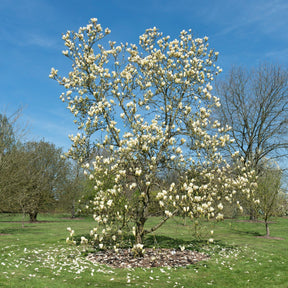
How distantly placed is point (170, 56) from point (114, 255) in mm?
9215

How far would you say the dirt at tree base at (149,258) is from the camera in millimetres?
12226

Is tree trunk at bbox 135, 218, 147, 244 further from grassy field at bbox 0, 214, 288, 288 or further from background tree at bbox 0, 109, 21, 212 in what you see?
background tree at bbox 0, 109, 21, 212

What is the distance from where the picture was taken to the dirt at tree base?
481 inches

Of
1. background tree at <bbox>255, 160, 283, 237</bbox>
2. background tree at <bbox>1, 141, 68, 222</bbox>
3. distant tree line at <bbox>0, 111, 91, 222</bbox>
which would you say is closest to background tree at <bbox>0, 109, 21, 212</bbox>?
distant tree line at <bbox>0, 111, 91, 222</bbox>

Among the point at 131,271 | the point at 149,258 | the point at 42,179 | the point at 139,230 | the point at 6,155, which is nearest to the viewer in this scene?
the point at 131,271

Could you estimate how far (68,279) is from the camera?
10328 mm

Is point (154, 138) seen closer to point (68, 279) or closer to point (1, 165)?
point (68, 279)

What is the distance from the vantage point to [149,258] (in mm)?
12945

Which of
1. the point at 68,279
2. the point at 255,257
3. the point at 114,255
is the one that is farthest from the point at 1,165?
the point at 255,257

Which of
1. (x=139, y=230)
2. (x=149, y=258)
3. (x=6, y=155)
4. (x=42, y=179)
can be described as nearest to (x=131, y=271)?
(x=149, y=258)

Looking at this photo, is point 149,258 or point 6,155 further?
point 6,155

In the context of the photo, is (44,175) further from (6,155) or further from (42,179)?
(6,155)

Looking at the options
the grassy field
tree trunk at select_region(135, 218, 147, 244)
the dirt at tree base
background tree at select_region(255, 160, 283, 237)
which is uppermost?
background tree at select_region(255, 160, 283, 237)

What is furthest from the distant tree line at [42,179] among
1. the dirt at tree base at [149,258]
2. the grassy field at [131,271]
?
the dirt at tree base at [149,258]
